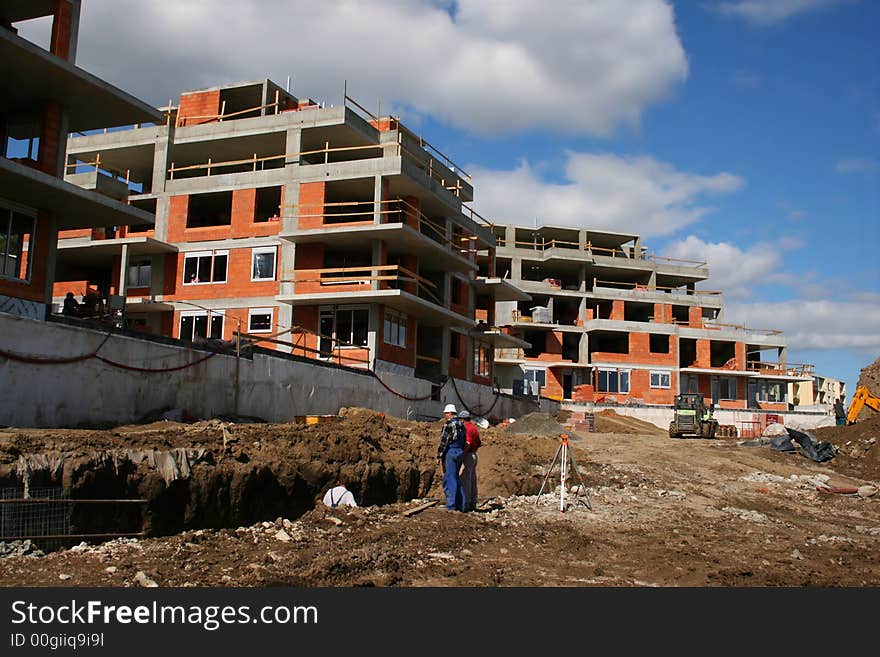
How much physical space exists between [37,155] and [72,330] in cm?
661

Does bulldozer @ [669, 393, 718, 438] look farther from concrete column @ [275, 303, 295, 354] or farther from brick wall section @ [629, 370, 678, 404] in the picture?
concrete column @ [275, 303, 295, 354]

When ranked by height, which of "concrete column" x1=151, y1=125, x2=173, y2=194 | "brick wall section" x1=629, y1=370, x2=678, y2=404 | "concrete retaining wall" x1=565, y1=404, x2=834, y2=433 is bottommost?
"concrete retaining wall" x1=565, y1=404, x2=834, y2=433

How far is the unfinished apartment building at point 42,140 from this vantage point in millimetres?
20359

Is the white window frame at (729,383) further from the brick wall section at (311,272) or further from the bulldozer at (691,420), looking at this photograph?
the brick wall section at (311,272)

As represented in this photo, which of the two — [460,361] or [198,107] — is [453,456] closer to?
[460,361]

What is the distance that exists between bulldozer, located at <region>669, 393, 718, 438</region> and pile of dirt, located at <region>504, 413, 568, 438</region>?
1183 cm

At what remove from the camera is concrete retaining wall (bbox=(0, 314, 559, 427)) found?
656 inches

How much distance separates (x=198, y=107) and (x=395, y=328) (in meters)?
15.3

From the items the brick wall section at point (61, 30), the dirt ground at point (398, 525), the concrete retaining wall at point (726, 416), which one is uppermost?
the brick wall section at point (61, 30)

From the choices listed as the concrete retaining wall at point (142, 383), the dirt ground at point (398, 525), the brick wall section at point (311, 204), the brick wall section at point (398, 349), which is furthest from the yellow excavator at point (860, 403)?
the brick wall section at point (311, 204)

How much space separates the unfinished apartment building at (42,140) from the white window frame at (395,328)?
44.8ft

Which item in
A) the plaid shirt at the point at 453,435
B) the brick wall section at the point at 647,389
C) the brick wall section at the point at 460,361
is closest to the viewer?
the plaid shirt at the point at 453,435

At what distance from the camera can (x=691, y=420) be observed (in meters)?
43.0

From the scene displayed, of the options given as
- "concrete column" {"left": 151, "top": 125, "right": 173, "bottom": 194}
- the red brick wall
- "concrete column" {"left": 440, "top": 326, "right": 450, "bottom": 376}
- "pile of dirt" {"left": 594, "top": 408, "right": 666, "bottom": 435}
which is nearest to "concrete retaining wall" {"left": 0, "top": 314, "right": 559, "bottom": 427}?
the red brick wall
